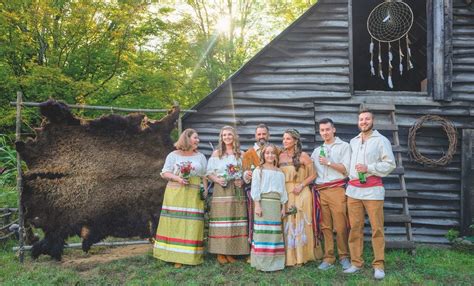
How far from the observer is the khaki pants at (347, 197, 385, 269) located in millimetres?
4387

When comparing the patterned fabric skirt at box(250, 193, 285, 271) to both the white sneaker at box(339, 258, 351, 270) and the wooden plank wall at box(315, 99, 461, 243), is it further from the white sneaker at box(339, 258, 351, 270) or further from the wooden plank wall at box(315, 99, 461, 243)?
the wooden plank wall at box(315, 99, 461, 243)

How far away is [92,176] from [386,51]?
25.5ft

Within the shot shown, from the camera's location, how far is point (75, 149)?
215 inches

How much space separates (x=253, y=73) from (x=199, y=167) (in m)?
2.39

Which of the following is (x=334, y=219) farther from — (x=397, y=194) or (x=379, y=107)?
(x=379, y=107)

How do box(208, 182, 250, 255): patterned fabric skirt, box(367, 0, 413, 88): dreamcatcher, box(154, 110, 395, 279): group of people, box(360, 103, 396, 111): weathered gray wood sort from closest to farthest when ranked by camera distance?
box(154, 110, 395, 279): group of people
box(208, 182, 250, 255): patterned fabric skirt
box(360, 103, 396, 111): weathered gray wood
box(367, 0, 413, 88): dreamcatcher

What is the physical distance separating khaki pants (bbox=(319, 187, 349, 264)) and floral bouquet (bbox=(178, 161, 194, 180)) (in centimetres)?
175

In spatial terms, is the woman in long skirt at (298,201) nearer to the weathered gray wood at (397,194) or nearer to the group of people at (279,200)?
the group of people at (279,200)

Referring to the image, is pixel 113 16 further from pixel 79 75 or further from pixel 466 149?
pixel 466 149

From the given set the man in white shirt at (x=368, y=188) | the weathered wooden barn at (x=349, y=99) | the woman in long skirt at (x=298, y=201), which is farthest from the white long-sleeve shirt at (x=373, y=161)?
the weathered wooden barn at (x=349, y=99)

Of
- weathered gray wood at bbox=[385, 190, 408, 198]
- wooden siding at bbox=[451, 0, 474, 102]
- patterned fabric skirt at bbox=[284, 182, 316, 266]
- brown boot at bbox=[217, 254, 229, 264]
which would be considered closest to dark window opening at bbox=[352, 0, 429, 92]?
wooden siding at bbox=[451, 0, 474, 102]

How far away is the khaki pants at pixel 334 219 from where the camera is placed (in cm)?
466

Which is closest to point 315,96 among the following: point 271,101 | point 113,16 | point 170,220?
point 271,101

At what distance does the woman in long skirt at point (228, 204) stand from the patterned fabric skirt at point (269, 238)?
10.7 inches
